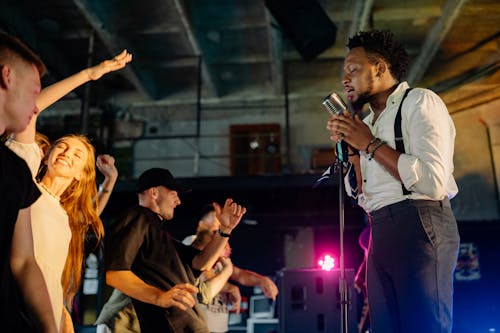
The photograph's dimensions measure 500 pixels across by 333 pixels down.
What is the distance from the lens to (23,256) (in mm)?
1471

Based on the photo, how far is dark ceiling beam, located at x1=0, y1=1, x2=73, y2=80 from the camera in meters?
7.66

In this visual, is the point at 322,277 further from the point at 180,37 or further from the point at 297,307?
the point at 180,37

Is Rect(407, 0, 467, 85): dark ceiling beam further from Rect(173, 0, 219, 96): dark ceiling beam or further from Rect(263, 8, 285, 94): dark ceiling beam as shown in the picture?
Rect(173, 0, 219, 96): dark ceiling beam

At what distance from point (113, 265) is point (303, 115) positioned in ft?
28.9

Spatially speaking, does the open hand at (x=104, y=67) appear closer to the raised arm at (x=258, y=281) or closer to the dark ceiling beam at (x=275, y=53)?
the raised arm at (x=258, y=281)

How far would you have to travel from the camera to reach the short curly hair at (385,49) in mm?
2143

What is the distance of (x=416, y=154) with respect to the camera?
5.87 feet

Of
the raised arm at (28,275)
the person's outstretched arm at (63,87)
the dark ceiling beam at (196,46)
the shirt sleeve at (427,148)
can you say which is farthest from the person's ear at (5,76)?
the dark ceiling beam at (196,46)

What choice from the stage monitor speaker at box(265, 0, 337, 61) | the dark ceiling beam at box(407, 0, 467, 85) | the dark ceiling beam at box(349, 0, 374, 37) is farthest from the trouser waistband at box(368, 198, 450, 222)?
the dark ceiling beam at box(407, 0, 467, 85)

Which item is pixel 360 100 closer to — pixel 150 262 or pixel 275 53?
pixel 150 262

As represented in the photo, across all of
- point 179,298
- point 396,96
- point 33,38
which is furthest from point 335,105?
point 33,38

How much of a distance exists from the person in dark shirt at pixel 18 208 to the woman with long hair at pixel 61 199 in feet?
1.63

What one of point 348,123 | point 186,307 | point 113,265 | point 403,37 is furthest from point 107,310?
point 403,37

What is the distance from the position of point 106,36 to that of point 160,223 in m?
6.14
